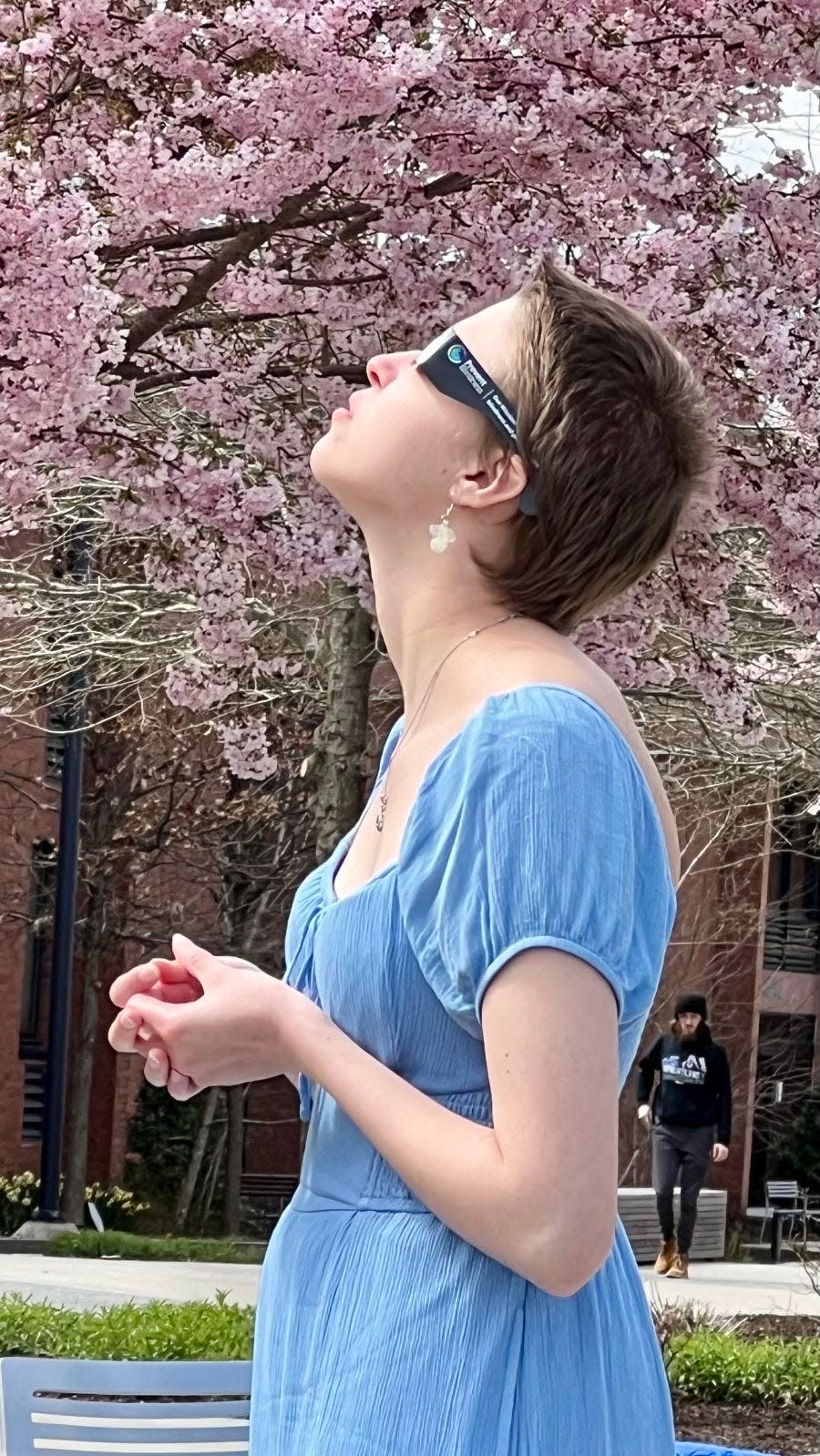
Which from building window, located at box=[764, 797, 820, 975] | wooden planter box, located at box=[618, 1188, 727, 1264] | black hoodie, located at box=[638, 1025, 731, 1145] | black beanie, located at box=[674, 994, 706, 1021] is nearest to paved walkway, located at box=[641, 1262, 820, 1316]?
wooden planter box, located at box=[618, 1188, 727, 1264]

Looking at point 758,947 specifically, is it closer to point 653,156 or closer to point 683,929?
point 683,929

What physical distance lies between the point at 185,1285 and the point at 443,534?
1177 cm

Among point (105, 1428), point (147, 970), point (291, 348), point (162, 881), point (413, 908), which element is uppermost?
point (413, 908)

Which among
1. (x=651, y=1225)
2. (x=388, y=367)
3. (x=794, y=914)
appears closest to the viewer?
(x=388, y=367)

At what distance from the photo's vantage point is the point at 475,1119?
61.7 inches

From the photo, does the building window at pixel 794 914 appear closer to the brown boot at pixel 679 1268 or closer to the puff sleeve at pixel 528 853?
the brown boot at pixel 679 1268

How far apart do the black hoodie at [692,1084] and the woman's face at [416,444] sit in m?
11.6

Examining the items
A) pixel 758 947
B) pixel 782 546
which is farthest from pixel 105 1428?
pixel 758 947

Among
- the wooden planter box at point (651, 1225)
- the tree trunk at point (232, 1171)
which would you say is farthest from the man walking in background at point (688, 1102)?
the tree trunk at point (232, 1171)

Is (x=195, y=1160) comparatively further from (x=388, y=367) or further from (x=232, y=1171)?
(x=388, y=367)

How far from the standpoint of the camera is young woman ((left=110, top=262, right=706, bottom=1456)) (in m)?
1.47

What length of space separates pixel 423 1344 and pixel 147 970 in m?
0.39

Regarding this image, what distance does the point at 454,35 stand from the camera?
5922 millimetres

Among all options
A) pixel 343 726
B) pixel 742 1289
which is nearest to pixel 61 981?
pixel 742 1289
